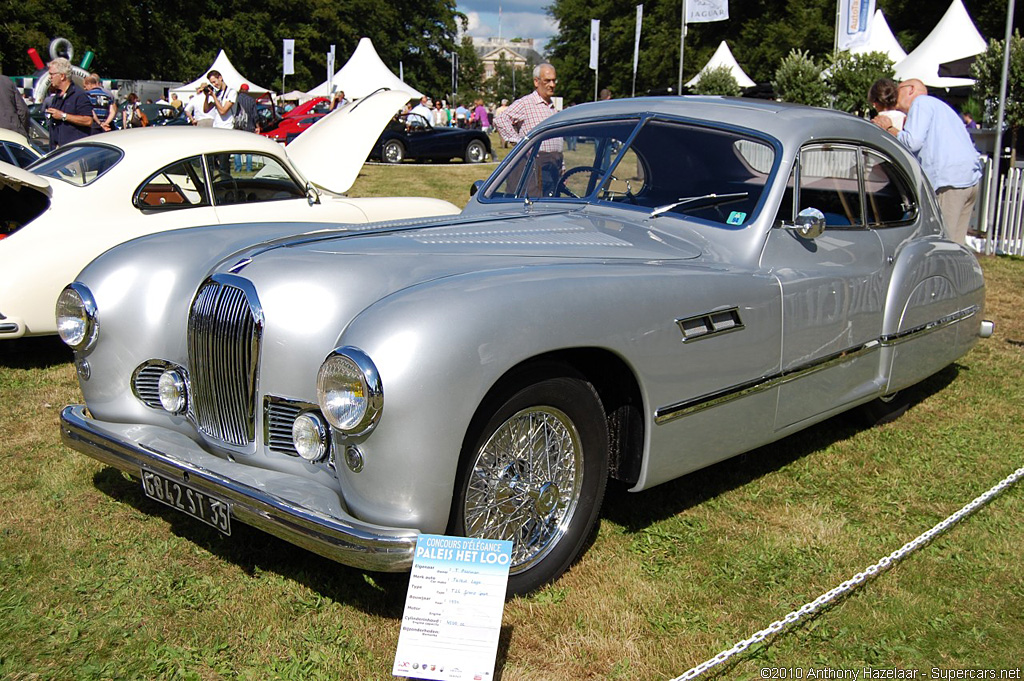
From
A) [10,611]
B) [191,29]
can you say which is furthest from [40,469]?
[191,29]

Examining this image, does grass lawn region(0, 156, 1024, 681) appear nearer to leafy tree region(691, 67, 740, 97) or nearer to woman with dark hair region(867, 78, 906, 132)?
woman with dark hair region(867, 78, 906, 132)

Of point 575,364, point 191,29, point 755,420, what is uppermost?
point 191,29

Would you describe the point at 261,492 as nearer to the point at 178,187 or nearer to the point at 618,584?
the point at 618,584

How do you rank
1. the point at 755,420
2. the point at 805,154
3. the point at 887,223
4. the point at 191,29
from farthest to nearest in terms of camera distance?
the point at 191,29
the point at 887,223
the point at 805,154
the point at 755,420

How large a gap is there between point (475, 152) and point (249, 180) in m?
15.2

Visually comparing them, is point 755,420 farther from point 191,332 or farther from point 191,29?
point 191,29

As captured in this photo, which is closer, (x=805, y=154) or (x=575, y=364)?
(x=575, y=364)

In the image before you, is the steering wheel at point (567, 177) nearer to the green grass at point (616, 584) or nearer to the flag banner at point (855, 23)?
the green grass at point (616, 584)

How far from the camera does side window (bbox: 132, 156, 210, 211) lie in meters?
6.66

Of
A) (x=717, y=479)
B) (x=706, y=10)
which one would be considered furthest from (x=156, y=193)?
(x=706, y=10)

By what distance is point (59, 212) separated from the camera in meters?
6.18

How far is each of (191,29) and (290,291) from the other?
62.6m

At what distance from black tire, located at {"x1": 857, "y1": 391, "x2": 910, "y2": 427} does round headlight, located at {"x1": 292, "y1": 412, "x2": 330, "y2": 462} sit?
333 cm

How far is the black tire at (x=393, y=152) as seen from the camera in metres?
21.2
